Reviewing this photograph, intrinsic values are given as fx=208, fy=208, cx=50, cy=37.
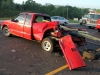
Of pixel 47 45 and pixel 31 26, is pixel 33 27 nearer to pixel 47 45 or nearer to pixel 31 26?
pixel 31 26

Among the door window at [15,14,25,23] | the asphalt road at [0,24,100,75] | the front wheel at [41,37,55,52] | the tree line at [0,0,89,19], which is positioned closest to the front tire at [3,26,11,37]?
the door window at [15,14,25,23]

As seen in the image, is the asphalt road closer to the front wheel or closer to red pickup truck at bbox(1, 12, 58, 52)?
the front wheel

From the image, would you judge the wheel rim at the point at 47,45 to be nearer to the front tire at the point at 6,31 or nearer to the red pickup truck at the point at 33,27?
the red pickup truck at the point at 33,27

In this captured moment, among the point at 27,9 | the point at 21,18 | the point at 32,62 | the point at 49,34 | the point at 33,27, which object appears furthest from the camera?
the point at 27,9

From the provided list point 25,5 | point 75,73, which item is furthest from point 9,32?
point 25,5

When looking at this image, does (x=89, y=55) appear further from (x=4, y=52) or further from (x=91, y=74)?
(x=4, y=52)

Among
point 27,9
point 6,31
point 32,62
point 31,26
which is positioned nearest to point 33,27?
point 31,26

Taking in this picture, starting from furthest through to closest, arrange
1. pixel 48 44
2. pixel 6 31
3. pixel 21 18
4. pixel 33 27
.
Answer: pixel 6 31, pixel 21 18, pixel 33 27, pixel 48 44

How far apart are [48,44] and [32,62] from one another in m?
1.91

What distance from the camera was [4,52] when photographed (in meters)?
8.59

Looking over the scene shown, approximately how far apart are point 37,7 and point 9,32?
156ft

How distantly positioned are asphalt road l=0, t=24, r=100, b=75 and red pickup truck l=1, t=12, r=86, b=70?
36cm

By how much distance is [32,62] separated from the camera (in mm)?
7414

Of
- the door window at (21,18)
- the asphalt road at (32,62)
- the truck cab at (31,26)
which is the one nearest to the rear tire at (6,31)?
the truck cab at (31,26)
